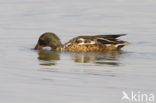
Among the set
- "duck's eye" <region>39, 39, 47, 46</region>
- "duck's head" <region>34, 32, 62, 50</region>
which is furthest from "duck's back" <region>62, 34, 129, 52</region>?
"duck's eye" <region>39, 39, 47, 46</region>

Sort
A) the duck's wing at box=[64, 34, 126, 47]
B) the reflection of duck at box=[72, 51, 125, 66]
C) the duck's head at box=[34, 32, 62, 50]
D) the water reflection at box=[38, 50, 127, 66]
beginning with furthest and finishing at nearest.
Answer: the duck's head at box=[34, 32, 62, 50] < the duck's wing at box=[64, 34, 126, 47] < the reflection of duck at box=[72, 51, 125, 66] < the water reflection at box=[38, 50, 127, 66]

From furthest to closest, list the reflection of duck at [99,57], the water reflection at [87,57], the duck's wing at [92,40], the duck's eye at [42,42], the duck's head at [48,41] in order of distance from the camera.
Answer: the duck's eye at [42,42]
the duck's head at [48,41]
the duck's wing at [92,40]
the reflection of duck at [99,57]
the water reflection at [87,57]

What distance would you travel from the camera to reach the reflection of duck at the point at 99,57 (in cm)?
1448

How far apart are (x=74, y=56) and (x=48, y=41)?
1.85 m

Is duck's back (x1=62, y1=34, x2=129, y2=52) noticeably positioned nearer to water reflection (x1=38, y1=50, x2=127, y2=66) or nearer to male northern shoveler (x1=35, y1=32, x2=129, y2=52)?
male northern shoveler (x1=35, y1=32, x2=129, y2=52)

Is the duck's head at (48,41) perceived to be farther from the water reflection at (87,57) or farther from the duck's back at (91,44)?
the duck's back at (91,44)

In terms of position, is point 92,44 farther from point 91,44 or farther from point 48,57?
point 48,57

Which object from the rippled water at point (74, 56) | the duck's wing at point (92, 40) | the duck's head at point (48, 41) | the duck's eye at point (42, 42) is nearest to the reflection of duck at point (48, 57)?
the rippled water at point (74, 56)

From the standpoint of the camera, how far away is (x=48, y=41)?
17.3 m

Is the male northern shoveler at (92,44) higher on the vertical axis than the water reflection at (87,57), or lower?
higher

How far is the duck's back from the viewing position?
54.5 ft

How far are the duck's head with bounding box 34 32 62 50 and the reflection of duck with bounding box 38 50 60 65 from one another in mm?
276

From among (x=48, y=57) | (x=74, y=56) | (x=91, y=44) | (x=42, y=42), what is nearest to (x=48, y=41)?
(x=42, y=42)

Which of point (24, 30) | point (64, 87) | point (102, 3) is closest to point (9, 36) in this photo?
point (24, 30)
